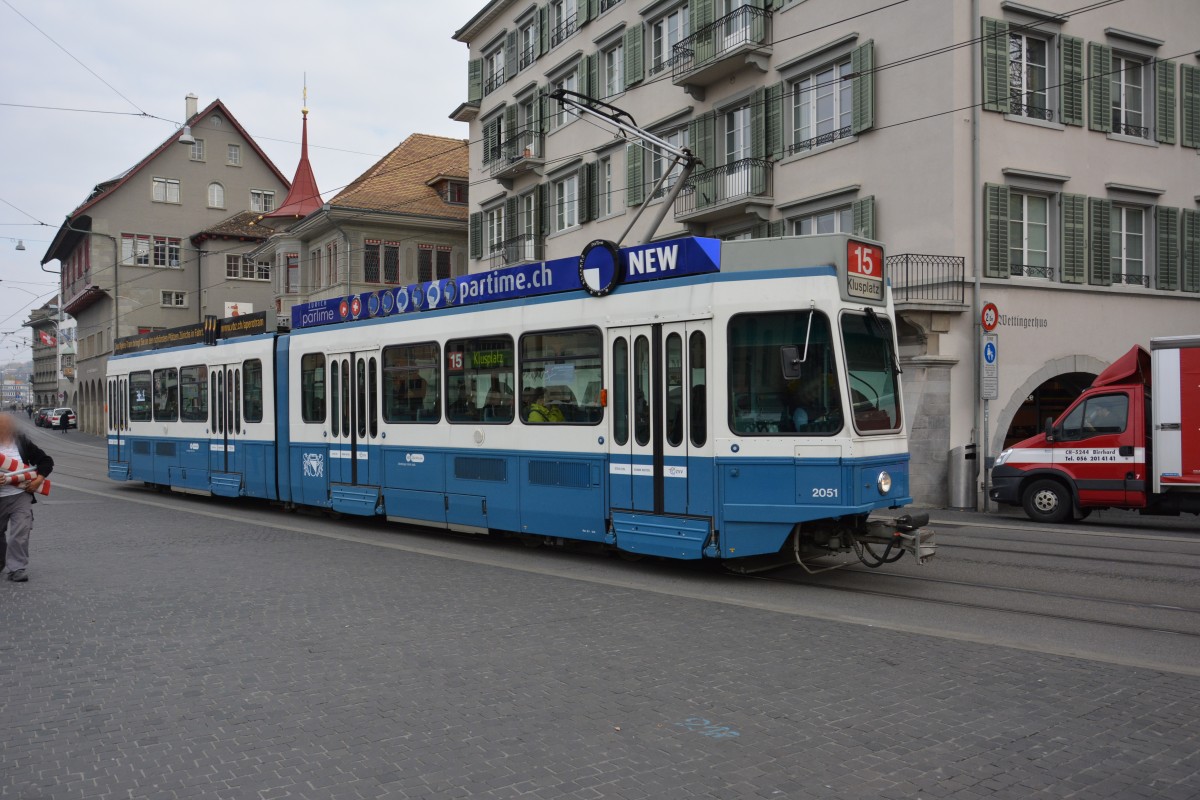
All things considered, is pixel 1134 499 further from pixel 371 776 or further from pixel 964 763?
pixel 371 776

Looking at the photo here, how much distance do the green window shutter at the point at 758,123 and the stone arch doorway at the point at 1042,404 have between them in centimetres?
792

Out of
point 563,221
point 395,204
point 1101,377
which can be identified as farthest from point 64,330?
point 1101,377

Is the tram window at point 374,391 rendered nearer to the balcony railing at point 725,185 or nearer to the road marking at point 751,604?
the road marking at point 751,604

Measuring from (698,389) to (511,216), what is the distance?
2512cm

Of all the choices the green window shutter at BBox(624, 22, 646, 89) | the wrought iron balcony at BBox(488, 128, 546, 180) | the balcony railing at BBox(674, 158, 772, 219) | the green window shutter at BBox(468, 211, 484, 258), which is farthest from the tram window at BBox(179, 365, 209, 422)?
the green window shutter at BBox(468, 211, 484, 258)

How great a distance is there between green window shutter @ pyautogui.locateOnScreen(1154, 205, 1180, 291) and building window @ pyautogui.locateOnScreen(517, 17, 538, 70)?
1920cm

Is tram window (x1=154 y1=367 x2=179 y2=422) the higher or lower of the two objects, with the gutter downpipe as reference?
lower

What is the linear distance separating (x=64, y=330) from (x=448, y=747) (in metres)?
77.4

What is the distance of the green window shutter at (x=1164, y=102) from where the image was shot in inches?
836

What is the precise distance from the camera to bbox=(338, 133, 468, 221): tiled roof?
133 ft

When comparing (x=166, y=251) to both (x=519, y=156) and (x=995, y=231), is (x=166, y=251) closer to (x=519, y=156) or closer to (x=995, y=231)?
(x=519, y=156)

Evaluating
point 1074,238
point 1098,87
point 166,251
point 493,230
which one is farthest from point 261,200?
point 1074,238

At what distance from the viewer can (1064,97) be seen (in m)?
19.9

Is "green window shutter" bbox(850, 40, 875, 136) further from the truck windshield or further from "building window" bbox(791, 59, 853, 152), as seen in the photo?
the truck windshield
